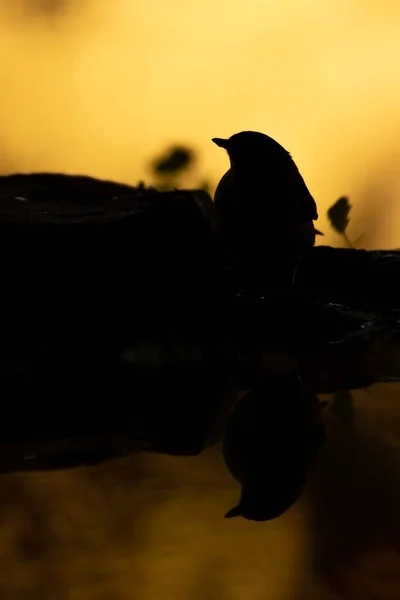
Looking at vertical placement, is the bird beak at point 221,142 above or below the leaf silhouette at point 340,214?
above

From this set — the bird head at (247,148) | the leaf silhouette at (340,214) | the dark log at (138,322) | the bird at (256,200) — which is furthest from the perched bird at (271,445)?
the leaf silhouette at (340,214)

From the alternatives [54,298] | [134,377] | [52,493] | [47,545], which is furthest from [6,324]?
[47,545]

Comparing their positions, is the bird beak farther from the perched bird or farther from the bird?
the perched bird

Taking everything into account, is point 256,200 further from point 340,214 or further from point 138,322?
point 340,214

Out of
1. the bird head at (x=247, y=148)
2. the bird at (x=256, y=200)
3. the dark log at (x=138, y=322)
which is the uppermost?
the bird head at (x=247, y=148)

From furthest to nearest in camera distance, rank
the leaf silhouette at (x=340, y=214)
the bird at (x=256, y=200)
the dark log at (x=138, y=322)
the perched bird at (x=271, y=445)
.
Answer: the leaf silhouette at (x=340, y=214) < the bird at (x=256, y=200) < the dark log at (x=138, y=322) < the perched bird at (x=271, y=445)

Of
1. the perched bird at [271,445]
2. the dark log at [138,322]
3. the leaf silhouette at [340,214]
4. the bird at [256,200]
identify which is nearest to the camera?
the perched bird at [271,445]

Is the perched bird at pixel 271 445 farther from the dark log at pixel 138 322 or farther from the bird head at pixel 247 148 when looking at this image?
the bird head at pixel 247 148
